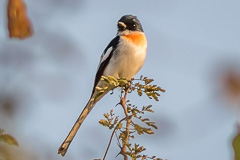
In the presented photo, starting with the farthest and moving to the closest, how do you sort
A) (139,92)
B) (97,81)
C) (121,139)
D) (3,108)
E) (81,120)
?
(97,81), (81,120), (139,92), (121,139), (3,108)

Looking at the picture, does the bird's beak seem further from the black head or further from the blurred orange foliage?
the blurred orange foliage

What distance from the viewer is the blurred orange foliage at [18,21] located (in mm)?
1769

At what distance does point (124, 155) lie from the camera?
2129 mm

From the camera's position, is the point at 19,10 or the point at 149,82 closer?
the point at 19,10

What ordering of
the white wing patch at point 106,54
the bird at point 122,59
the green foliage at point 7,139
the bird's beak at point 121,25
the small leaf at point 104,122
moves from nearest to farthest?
the green foliage at point 7,139, the small leaf at point 104,122, the bird at point 122,59, the white wing patch at point 106,54, the bird's beak at point 121,25

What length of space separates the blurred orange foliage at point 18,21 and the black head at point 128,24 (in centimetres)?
430

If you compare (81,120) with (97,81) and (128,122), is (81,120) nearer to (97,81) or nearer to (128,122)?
(97,81)

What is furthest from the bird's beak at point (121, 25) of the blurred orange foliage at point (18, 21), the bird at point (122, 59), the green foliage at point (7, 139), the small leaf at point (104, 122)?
the green foliage at point (7, 139)

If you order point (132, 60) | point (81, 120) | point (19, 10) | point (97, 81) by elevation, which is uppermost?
point (19, 10)

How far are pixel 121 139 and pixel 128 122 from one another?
4.2 inches

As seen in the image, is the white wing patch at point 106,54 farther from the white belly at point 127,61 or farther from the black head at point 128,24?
the black head at point 128,24

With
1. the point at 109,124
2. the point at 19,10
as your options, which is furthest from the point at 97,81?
the point at 19,10

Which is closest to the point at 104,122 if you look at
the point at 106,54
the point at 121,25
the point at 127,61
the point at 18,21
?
the point at 18,21

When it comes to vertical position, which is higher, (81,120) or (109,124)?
(109,124)
